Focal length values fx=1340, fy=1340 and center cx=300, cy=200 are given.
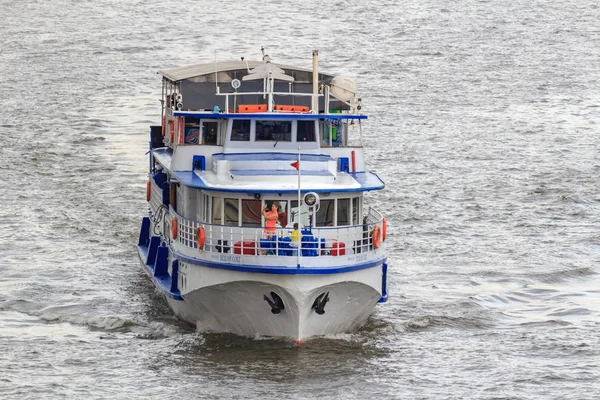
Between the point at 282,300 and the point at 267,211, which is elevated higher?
the point at 267,211

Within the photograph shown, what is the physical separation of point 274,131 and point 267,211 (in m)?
3.49

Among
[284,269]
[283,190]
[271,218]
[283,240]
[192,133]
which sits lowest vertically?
[284,269]

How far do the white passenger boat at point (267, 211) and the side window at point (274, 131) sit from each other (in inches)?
1.1

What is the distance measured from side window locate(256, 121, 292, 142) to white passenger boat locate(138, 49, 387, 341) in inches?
1.1

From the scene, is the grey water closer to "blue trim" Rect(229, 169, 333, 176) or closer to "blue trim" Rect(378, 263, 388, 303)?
"blue trim" Rect(378, 263, 388, 303)

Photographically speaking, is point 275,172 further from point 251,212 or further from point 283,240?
point 283,240

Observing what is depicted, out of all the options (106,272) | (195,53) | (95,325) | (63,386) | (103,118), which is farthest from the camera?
(195,53)

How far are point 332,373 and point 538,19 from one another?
59.3 metres

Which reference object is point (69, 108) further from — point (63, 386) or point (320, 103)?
point (63, 386)

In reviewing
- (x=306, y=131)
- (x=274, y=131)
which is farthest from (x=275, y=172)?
(x=306, y=131)

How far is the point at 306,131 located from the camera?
36594 mm

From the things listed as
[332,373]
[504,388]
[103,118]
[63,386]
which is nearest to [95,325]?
[63,386]

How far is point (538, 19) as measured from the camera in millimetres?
87750

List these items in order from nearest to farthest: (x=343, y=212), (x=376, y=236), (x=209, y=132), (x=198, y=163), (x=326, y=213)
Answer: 1. (x=376, y=236)
2. (x=326, y=213)
3. (x=343, y=212)
4. (x=198, y=163)
5. (x=209, y=132)
